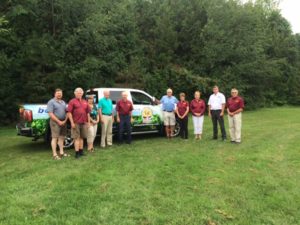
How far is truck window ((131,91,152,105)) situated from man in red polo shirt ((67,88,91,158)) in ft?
10.4

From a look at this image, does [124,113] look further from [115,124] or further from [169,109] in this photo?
[169,109]

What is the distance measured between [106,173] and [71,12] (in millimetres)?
16000

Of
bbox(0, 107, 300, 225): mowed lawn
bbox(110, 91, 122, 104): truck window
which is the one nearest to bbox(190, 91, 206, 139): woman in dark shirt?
bbox(0, 107, 300, 225): mowed lawn

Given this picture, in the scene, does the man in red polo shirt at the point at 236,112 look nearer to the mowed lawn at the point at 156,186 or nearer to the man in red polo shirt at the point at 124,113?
the mowed lawn at the point at 156,186

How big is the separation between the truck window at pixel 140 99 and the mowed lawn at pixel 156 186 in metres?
2.14

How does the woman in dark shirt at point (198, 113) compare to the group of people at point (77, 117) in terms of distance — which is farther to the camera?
the woman in dark shirt at point (198, 113)

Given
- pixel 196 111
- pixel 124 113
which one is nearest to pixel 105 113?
pixel 124 113

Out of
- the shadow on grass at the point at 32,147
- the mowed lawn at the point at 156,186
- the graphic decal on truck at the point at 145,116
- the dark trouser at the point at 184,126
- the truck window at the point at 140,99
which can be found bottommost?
the mowed lawn at the point at 156,186

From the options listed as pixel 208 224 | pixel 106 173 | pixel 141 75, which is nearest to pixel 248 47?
pixel 141 75

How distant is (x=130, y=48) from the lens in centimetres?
2488

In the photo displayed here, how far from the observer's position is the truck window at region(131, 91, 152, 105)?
476 inches

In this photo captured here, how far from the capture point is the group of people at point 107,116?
8969 millimetres

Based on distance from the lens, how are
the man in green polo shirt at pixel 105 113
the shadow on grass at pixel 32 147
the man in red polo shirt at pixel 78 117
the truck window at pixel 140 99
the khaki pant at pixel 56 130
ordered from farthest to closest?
the truck window at pixel 140 99 → the shadow on grass at pixel 32 147 → the man in green polo shirt at pixel 105 113 → the khaki pant at pixel 56 130 → the man in red polo shirt at pixel 78 117

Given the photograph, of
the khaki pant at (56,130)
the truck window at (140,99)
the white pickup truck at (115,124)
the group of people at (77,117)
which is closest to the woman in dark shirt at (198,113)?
the white pickup truck at (115,124)
